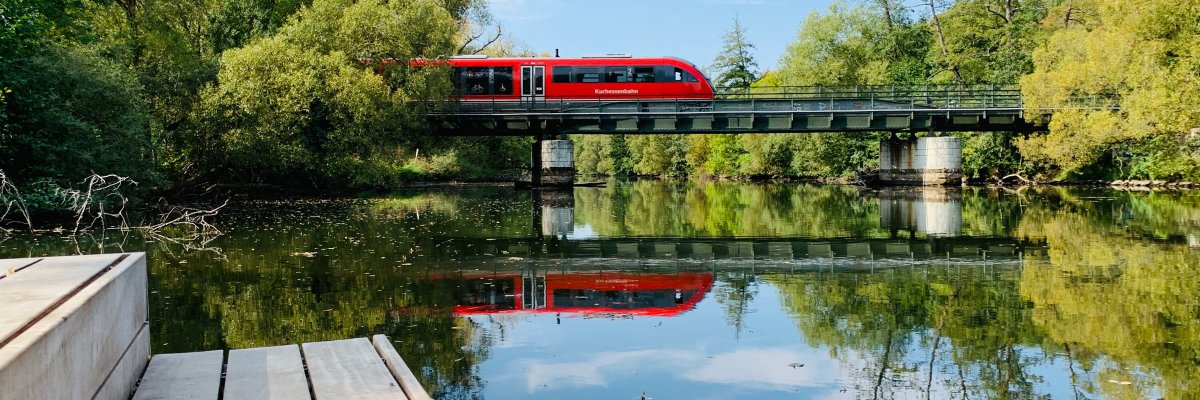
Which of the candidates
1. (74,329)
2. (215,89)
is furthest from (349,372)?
(215,89)

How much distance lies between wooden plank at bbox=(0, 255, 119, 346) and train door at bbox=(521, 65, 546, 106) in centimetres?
3668

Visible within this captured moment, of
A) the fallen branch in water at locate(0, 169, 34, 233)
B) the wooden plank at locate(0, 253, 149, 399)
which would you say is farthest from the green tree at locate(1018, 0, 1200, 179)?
the wooden plank at locate(0, 253, 149, 399)

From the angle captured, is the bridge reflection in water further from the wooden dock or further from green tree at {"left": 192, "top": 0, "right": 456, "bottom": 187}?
green tree at {"left": 192, "top": 0, "right": 456, "bottom": 187}

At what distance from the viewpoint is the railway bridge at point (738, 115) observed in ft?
130

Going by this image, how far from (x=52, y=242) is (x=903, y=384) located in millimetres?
15307

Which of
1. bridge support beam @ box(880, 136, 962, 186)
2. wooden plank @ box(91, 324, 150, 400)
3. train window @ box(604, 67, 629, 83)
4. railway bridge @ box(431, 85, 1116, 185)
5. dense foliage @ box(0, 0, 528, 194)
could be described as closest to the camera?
wooden plank @ box(91, 324, 150, 400)

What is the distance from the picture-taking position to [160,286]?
1091 centimetres

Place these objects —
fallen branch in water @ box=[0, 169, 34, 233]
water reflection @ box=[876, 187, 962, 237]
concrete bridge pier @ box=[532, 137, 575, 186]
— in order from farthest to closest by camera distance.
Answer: concrete bridge pier @ box=[532, 137, 575, 186] < water reflection @ box=[876, 187, 962, 237] < fallen branch in water @ box=[0, 169, 34, 233]

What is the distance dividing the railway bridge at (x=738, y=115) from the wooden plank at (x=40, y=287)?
117 feet

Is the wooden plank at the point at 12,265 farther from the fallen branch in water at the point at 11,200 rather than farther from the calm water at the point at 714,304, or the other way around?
the fallen branch in water at the point at 11,200

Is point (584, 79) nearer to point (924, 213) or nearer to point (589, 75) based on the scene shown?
point (589, 75)

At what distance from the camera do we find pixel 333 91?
34000 mm

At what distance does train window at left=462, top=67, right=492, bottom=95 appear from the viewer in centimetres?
4078

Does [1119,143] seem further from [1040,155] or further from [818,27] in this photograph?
[818,27]
